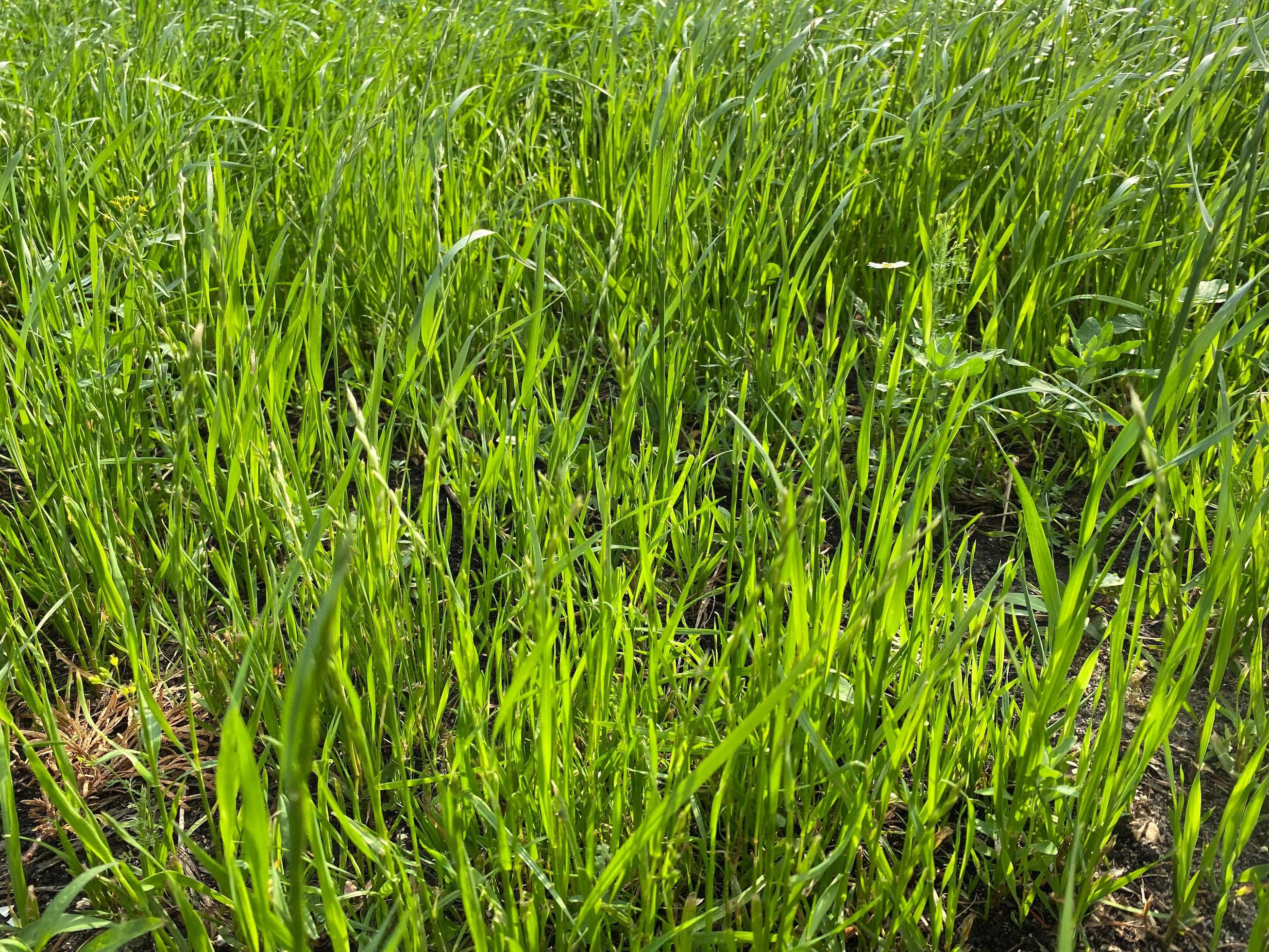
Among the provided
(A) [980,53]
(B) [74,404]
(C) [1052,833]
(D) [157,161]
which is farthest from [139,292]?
(A) [980,53]

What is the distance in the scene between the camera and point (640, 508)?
109 centimetres

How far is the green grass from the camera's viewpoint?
92cm

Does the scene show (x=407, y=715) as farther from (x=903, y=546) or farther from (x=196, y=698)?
(x=903, y=546)

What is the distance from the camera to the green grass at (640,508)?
925 mm

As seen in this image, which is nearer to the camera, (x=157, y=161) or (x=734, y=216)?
(x=734, y=216)

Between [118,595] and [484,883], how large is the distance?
1.78 feet

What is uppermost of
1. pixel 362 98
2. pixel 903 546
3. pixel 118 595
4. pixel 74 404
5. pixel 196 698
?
pixel 362 98

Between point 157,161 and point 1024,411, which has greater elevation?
point 157,161

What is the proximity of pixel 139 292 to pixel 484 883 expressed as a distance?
1.00 meters

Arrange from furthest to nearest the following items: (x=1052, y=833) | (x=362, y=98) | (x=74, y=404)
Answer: (x=362, y=98) < (x=74, y=404) < (x=1052, y=833)

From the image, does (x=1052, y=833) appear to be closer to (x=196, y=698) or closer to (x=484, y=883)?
(x=484, y=883)

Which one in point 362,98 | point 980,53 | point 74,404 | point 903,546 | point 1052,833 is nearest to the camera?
point 903,546

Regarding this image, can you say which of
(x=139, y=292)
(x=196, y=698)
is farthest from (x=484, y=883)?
(x=139, y=292)

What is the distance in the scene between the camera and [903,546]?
88cm
